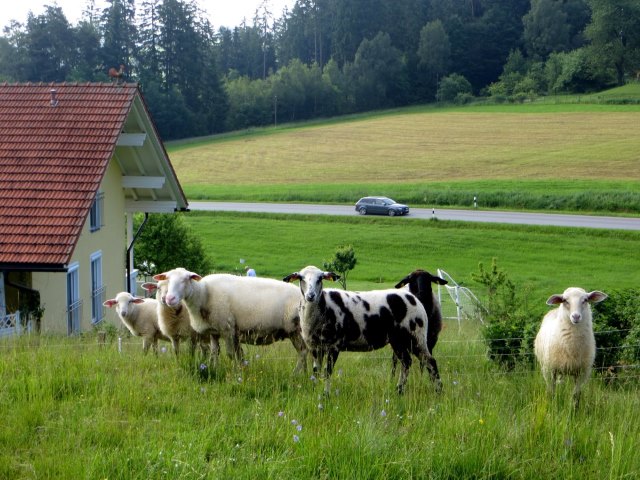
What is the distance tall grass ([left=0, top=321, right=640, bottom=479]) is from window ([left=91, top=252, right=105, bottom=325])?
1108cm

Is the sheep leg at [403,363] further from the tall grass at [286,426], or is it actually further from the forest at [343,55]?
the forest at [343,55]

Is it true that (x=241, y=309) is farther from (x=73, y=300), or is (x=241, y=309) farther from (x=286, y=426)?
(x=73, y=300)

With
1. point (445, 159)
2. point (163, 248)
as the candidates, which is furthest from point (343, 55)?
point (163, 248)

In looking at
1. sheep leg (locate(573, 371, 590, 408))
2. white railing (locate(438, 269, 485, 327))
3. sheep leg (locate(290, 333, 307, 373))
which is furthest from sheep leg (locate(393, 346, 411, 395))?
white railing (locate(438, 269, 485, 327))

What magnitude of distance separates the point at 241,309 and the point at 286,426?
441cm

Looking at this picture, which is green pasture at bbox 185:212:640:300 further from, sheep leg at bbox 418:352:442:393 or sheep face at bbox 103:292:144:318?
sheep leg at bbox 418:352:442:393

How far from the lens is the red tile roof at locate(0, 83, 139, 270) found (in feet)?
58.4

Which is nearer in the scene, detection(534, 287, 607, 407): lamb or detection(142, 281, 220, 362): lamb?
detection(534, 287, 607, 407): lamb

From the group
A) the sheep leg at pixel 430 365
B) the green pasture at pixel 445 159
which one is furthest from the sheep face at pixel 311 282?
the green pasture at pixel 445 159

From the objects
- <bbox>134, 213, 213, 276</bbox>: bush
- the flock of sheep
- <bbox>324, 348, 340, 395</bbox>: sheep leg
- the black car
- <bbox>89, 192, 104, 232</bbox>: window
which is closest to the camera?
<bbox>324, 348, 340, 395</bbox>: sheep leg

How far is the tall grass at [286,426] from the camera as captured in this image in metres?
6.94

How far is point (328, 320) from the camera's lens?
1070 cm

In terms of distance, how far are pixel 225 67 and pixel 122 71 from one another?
145 metres

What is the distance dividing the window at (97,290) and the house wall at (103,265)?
0.21m
